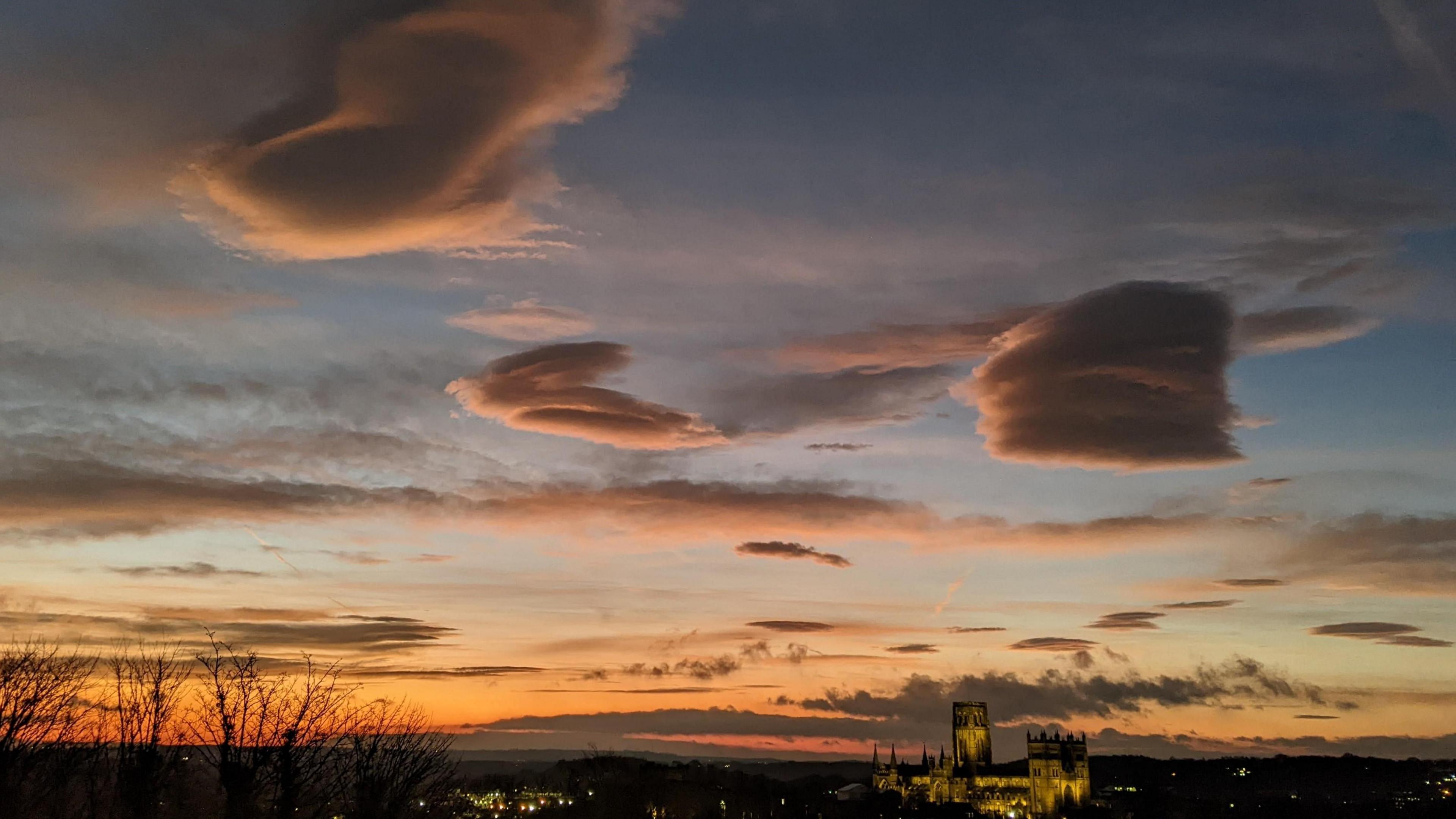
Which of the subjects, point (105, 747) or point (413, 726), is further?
point (413, 726)

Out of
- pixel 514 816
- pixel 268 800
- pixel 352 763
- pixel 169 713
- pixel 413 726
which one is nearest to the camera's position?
pixel 268 800

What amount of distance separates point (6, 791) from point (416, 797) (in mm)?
15790


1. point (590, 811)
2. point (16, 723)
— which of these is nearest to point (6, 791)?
point (16, 723)

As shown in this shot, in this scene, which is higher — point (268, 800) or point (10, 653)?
point (10, 653)

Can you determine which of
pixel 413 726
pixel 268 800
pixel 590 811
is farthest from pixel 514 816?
pixel 268 800

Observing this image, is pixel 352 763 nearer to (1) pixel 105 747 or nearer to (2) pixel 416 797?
(2) pixel 416 797

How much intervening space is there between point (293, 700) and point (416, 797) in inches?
287

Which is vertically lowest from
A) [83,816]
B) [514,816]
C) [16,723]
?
[514,816]

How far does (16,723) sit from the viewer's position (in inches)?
1721

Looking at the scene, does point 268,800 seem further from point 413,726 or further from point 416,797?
point 413,726

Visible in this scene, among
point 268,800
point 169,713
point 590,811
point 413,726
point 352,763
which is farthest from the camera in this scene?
point 590,811

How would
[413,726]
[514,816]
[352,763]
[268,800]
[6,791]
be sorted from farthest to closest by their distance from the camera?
[514,816] < [413,726] < [352,763] < [268,800] < [6,791]

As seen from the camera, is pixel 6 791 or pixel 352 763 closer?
pixel 6 791

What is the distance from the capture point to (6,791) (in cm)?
4162
